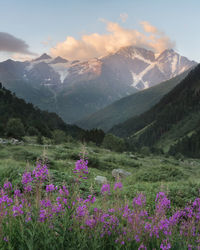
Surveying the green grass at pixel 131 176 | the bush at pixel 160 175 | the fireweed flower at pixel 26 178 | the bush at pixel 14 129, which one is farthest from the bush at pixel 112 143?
the fireweed flower at pixel 26 178

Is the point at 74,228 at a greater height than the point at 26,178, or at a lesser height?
lesser

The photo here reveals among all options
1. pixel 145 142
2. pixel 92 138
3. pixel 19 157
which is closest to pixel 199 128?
pixel 145 142

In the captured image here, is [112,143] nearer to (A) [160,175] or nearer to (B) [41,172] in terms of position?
(A) [160,175]

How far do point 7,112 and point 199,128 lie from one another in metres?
113

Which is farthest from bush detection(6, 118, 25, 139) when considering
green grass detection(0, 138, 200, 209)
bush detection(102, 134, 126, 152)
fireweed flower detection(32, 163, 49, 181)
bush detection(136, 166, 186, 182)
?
fireweed flower detection(32, 163, 49, 181)

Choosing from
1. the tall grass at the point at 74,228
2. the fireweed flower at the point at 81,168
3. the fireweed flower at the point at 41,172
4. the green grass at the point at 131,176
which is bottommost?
the green grass at the point at 131,176

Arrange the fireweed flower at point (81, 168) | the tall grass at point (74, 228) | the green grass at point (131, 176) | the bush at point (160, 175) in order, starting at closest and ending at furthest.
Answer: the tall grass at point (74, 228) → the fireweed flower at point (81, 168) → the green grass at point (131, 176) → the bush at point (160, 175)

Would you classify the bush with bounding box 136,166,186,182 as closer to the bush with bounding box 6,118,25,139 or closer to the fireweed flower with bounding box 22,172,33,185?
the fireweed flower with bounding box 22,172,33,185

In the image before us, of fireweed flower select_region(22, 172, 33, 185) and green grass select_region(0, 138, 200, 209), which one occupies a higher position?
fireweed flower select_region(22, 172, 33, 185)

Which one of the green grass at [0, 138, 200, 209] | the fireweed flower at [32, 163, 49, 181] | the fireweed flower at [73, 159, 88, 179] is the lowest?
the green grass at [0, 138, 200, 209]

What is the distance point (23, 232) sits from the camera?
3.62m

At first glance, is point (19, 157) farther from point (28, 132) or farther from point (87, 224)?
point (28, 132)

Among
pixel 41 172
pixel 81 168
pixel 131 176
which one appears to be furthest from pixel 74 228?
pixel 131 176

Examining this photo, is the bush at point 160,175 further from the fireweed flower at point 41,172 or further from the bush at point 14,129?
the bush at point 14,129
